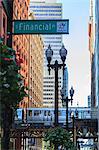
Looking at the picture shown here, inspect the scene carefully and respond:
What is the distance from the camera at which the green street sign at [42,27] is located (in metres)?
15.7

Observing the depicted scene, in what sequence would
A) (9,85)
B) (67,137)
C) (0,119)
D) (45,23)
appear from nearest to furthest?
(0,119) < (9,85) < (45,23) < (67,137)

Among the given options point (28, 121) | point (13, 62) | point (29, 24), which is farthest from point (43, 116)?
point (13, 62)

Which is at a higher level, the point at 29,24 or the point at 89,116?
the point at 29,24

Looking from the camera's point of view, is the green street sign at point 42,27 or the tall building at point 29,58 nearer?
the green street sign at point 42,27

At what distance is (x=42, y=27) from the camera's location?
51.8 feet

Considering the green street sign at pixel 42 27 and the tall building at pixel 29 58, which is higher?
the green street sign at pixel 42 27

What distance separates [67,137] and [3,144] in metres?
14.7

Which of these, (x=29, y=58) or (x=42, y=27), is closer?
(x=42, y=27)

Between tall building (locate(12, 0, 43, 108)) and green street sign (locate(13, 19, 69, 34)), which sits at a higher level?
green street sign (locate(13, 19, 69, 34))

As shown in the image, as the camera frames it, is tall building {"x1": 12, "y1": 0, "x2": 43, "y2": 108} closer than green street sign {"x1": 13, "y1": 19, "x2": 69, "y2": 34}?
No

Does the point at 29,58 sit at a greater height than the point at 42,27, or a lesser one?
lesser

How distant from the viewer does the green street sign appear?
51.4 ft

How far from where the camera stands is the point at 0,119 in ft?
33.3

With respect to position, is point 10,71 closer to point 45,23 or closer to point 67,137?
point 45,23
